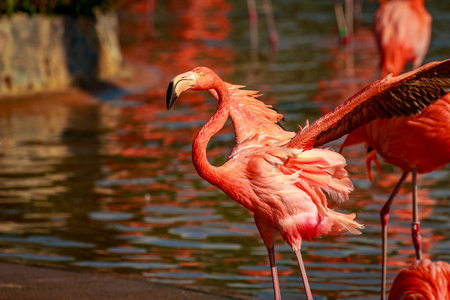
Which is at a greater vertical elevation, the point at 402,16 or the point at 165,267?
the point at 402,16

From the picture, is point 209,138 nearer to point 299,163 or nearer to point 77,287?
point 299,163

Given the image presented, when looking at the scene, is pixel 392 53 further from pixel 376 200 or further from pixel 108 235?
pixel 108 235

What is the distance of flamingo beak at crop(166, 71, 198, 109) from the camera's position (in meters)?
3.44

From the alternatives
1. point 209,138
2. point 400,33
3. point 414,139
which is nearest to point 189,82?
point 209,138

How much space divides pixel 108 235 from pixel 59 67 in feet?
17.6

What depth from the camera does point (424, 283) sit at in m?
3.58

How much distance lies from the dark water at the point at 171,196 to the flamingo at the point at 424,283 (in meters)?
0.94

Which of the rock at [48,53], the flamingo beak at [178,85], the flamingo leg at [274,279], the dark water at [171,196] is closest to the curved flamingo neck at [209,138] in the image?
the flamingo beak at [178,85]

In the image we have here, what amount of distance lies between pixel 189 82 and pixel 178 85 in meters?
0.09

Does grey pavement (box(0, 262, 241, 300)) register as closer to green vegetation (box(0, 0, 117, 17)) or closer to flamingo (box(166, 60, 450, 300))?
flamingo (box(166, 60, 450, 300))

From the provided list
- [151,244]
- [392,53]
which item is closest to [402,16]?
[392,53]

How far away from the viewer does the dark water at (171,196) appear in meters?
5.10

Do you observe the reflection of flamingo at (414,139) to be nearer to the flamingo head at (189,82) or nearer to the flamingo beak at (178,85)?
the flamingo head at (189,82)

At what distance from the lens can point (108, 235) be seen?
5738mm
